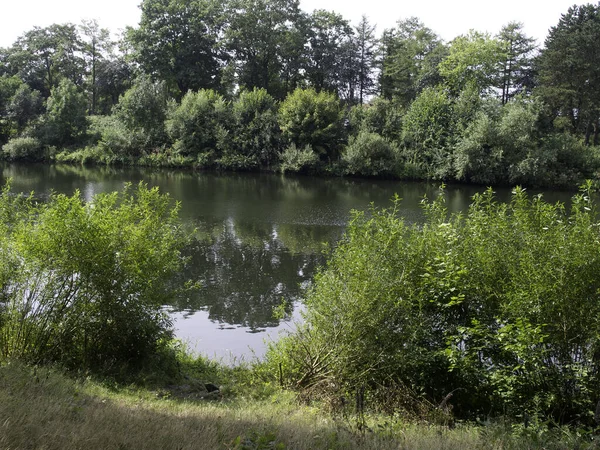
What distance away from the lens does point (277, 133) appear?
55.6m

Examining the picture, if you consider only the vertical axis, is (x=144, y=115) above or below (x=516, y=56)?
below

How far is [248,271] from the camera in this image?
837 inches

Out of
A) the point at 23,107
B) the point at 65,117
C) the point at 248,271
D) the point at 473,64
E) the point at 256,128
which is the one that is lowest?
the point at 248,271

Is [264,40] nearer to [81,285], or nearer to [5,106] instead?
[5,106]

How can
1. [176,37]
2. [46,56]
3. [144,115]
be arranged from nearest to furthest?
[144,115] < [176,37] < [46,56]

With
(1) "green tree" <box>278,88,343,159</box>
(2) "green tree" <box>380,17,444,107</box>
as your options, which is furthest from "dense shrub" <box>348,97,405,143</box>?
(2) "green tree" <box>380,17,444,107</box>

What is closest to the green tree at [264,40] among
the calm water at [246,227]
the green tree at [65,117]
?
the calm water at [246,227]

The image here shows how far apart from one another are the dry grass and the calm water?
5885mm

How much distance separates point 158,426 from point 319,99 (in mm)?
50377

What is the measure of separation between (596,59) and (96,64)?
6697 centimetres

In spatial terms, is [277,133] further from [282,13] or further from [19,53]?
[19,53]

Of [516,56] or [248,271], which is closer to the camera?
[248,271]

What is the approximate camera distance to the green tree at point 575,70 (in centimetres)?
4831

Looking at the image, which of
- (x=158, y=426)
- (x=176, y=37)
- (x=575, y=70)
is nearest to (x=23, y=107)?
(x=176, y=37)
